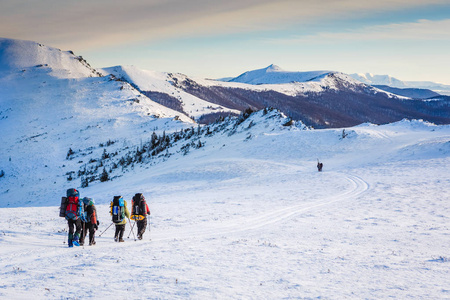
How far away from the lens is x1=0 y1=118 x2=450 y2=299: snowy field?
6.68 metres

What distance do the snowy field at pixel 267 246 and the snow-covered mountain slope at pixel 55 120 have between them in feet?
82.1

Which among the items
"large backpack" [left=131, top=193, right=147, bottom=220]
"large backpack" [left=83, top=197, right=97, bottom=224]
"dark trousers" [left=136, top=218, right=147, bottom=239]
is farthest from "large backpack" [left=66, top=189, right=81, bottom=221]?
"dark trousers" [left=136, top=218, right=147, bottom=239]

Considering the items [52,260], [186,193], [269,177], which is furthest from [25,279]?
[269,177]

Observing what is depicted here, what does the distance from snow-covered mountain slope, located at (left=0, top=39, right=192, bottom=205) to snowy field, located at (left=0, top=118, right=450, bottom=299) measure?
2503cm

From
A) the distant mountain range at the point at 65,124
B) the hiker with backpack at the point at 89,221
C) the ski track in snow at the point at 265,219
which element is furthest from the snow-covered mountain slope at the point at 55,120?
the ski track in snow at the point at 265,219

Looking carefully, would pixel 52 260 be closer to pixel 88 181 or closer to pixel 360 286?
pixel 360 286

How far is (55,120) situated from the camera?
2736 inches

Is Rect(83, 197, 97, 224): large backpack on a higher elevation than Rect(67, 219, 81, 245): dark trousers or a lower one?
higher

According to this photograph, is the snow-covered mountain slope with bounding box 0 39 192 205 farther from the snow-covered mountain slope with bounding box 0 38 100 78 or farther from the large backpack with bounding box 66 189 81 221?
the large backpack with bounding box 66 189 81 221

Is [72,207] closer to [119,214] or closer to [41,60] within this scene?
[119,214]

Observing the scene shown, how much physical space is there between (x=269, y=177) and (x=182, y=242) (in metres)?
18.4

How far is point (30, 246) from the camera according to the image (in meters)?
10.6

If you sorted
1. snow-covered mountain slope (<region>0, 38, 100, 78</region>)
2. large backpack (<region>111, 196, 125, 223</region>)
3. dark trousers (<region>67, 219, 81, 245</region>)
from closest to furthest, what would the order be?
dark trousers (<region>67, 219, 81, 245</region>) → large backpack (<region>111, 196, 125, 223</region>) → snow-covered mountain slope (<region>0, 38, 100, 78</region>)

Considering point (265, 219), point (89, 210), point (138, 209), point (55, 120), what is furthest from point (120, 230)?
point (55, 120)
